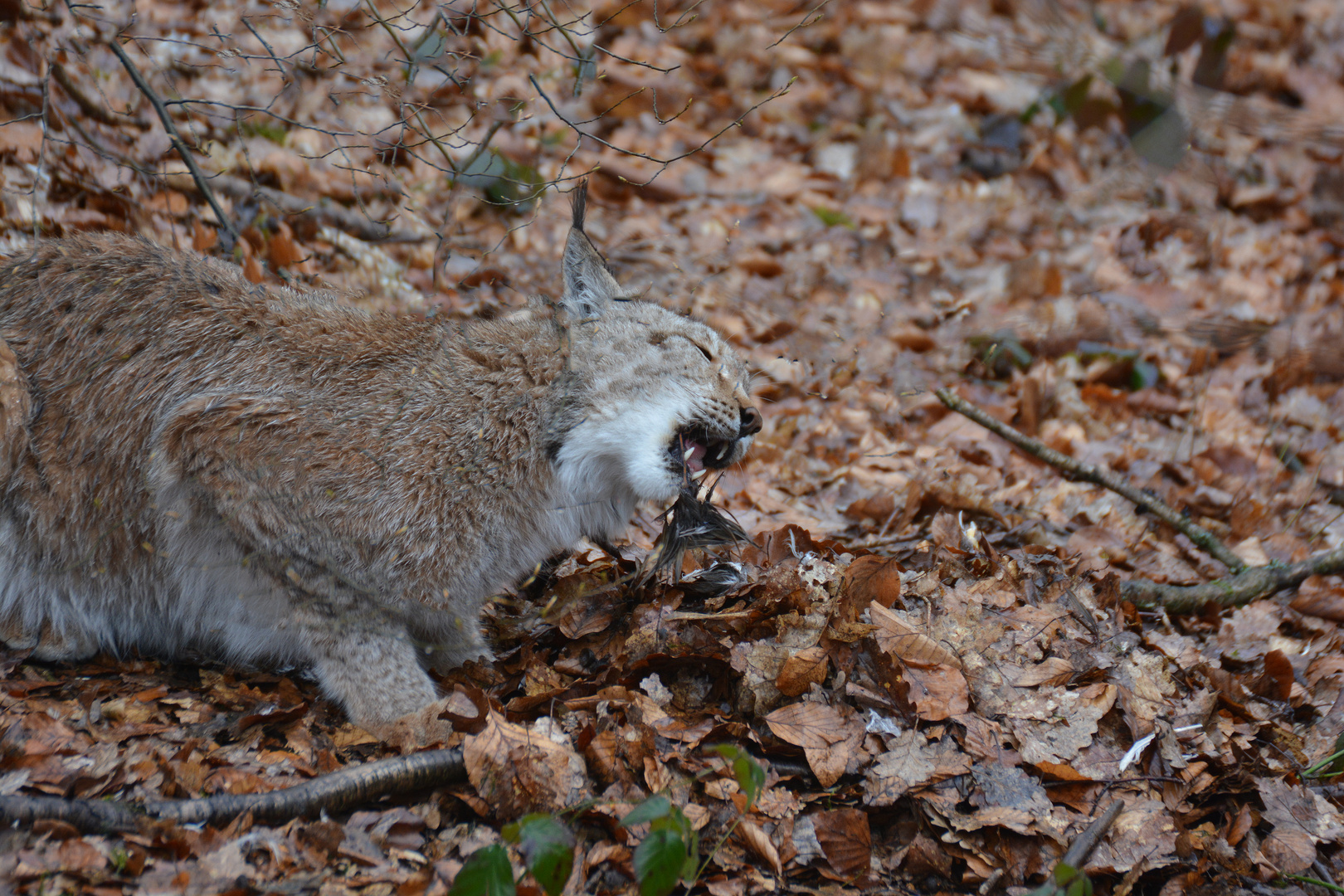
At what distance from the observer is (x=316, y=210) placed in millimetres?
6176

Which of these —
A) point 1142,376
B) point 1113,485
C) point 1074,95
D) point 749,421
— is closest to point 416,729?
point 749,421

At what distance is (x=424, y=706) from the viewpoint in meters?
3.62

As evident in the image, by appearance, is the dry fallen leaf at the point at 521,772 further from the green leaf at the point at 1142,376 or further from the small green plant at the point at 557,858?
the green leaf at the point at 1142,376

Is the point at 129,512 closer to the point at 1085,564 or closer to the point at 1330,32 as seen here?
the point at 1085,564

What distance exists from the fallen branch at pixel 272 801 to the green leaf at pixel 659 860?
913 mm

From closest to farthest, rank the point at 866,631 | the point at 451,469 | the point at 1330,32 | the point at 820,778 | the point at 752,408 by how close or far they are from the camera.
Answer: the point at 820,778
the point at 866,631
the point at 451,469
the point at 752,408
the point at 1330,32

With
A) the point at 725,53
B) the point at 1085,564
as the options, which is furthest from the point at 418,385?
the point at 725,53

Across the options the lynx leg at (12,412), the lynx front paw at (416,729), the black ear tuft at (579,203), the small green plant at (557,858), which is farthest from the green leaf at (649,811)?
the lynx leg at (12,412)

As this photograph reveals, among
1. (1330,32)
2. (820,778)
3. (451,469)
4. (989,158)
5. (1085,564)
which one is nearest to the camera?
(820,778)

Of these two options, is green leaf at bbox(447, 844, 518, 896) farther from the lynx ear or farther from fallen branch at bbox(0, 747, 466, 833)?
the lynx ear

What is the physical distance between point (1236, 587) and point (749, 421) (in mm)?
2513

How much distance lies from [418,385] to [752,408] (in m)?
1.42

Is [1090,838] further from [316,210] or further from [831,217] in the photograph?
[831,217]

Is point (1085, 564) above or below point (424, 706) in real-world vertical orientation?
below
